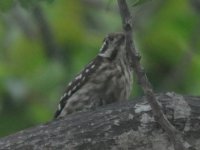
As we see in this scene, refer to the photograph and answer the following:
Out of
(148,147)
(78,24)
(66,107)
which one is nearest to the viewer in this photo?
(148,147)

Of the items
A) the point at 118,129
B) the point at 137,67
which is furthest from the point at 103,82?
the point at 137,67

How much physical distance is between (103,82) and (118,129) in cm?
159

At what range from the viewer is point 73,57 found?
351 inches

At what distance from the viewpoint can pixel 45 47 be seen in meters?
9.24

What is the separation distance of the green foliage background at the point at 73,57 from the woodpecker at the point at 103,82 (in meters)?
0.82

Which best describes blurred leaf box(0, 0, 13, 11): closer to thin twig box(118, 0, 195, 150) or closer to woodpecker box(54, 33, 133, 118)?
thin twig box(118, 0, 195, 150)

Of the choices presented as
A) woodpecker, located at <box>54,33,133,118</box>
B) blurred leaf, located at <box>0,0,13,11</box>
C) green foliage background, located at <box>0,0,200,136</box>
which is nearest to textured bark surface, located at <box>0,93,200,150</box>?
blurred leaf, located at <box>0,0,13,11</box>

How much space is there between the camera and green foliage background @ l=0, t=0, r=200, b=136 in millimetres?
8414

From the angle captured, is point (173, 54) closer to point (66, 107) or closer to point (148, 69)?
point (148, 69)

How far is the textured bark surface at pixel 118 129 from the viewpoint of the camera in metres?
5.66

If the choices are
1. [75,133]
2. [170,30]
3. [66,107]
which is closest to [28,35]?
[170,30]

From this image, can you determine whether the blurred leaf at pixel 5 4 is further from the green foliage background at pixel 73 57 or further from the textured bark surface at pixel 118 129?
the green foliage background at pixel 73 57

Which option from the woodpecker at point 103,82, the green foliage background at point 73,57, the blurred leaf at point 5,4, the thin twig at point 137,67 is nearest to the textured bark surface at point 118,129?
the thin twig at point 137,67

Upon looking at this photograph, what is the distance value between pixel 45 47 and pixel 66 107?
2.02m
